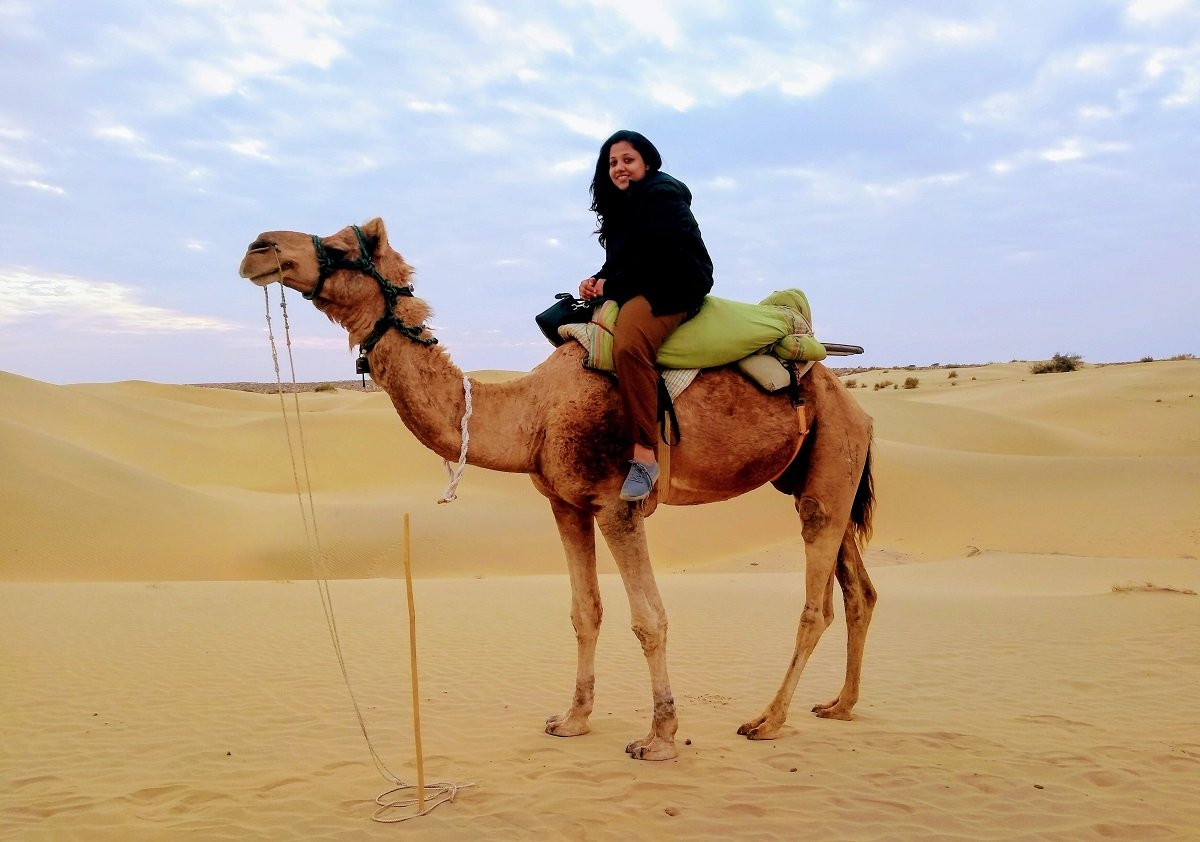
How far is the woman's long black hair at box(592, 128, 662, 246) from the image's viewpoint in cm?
523

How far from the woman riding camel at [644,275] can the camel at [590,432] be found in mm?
216

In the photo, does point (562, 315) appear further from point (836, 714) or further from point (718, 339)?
point (836, 714)

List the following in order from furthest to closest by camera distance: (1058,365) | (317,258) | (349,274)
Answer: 1. (1058,365)
2. (349,274)
3. (317,258)

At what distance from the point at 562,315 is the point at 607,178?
918 millimetres

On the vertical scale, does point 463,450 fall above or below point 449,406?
below

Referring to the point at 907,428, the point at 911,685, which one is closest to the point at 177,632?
the point at 911,685

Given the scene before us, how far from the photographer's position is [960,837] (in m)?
4.39

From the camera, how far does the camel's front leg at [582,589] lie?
18.4ft

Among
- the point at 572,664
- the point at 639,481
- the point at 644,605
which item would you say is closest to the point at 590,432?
the point at 639,481

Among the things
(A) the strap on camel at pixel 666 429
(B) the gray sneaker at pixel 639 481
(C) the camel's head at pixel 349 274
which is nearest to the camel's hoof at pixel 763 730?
(A) the strap on camel at pixel 666 429

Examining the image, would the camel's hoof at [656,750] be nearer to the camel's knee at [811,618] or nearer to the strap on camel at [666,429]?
the camel's knee at [811,618]

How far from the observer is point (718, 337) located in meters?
5.16

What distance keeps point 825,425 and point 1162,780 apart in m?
2.98

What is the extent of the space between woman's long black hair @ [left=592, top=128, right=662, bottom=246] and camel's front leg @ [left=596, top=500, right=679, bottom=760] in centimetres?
186
